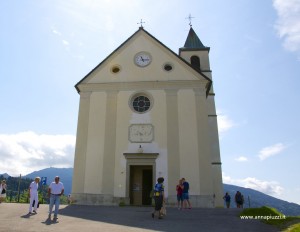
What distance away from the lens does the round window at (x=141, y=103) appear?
21409 mm

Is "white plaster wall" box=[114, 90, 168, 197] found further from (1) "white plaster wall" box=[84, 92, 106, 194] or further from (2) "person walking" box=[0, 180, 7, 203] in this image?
(2) "person walking" box=[0, 180, 7, 203]

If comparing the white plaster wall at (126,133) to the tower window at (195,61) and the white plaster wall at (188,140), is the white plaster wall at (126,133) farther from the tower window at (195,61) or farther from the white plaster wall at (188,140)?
the tower window at (195,61)

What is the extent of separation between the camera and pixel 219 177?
2528 cm

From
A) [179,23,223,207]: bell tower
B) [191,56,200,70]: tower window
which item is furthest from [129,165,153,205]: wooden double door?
[191,56,200,70]: tower window

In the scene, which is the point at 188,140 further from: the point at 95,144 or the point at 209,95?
the point at 209,95

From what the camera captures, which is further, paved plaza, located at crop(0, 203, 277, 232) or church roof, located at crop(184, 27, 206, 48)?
church roof, located at crop(184, 27, 206, 48)

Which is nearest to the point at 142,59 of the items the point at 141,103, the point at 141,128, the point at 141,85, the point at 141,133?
the point at 141,85

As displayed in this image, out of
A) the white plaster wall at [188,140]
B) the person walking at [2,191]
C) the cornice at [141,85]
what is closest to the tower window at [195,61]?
the cornice at [141,85]

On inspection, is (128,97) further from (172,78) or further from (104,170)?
(104,170)

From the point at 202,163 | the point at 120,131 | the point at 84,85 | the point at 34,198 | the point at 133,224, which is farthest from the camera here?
the point at 84,85

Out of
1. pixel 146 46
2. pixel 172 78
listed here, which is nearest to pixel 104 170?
pixel 172 78

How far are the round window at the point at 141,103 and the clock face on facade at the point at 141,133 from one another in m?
1.26

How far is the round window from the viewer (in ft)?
70.2

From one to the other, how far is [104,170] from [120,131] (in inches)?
113
